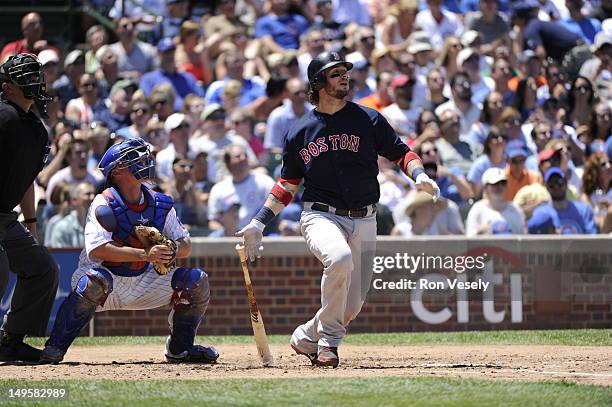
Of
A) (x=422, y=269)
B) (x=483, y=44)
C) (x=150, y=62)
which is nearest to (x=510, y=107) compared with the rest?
(x=483, y=44)

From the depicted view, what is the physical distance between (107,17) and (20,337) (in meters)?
9.70

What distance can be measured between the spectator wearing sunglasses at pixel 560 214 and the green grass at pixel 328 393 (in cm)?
551

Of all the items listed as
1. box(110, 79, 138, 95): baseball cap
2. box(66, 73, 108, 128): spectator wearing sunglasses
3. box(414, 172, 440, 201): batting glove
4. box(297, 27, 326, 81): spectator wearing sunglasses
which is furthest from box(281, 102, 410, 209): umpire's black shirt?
box(297, 27, 326, 81): spectator wearing sunglasses

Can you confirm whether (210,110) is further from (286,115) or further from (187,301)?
(187,301)

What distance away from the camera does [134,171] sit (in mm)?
8141

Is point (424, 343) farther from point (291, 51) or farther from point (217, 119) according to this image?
point (291, 51)

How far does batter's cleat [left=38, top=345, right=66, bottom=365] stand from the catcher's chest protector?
66 centimetres

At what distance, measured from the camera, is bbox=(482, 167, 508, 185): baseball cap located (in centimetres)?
1244

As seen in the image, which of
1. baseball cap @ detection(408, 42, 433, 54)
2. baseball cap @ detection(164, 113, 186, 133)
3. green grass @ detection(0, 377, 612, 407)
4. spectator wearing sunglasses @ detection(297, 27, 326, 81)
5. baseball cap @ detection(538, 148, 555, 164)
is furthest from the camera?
baseball cap @ detection(408, 42, 433, 54)

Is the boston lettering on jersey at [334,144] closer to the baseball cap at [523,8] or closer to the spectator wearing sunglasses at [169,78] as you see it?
the spectator wearing sunglasses at [169,78]

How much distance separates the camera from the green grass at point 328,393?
6.42 meters

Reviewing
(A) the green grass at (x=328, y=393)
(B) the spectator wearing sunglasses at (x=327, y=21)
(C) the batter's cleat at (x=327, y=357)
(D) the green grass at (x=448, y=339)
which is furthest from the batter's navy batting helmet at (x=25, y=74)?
(B) the spectator wearing sunglasses at (x=327, y=21)

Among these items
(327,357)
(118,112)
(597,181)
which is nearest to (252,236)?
(327,357)

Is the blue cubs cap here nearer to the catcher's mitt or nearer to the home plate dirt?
the home plate dirt
